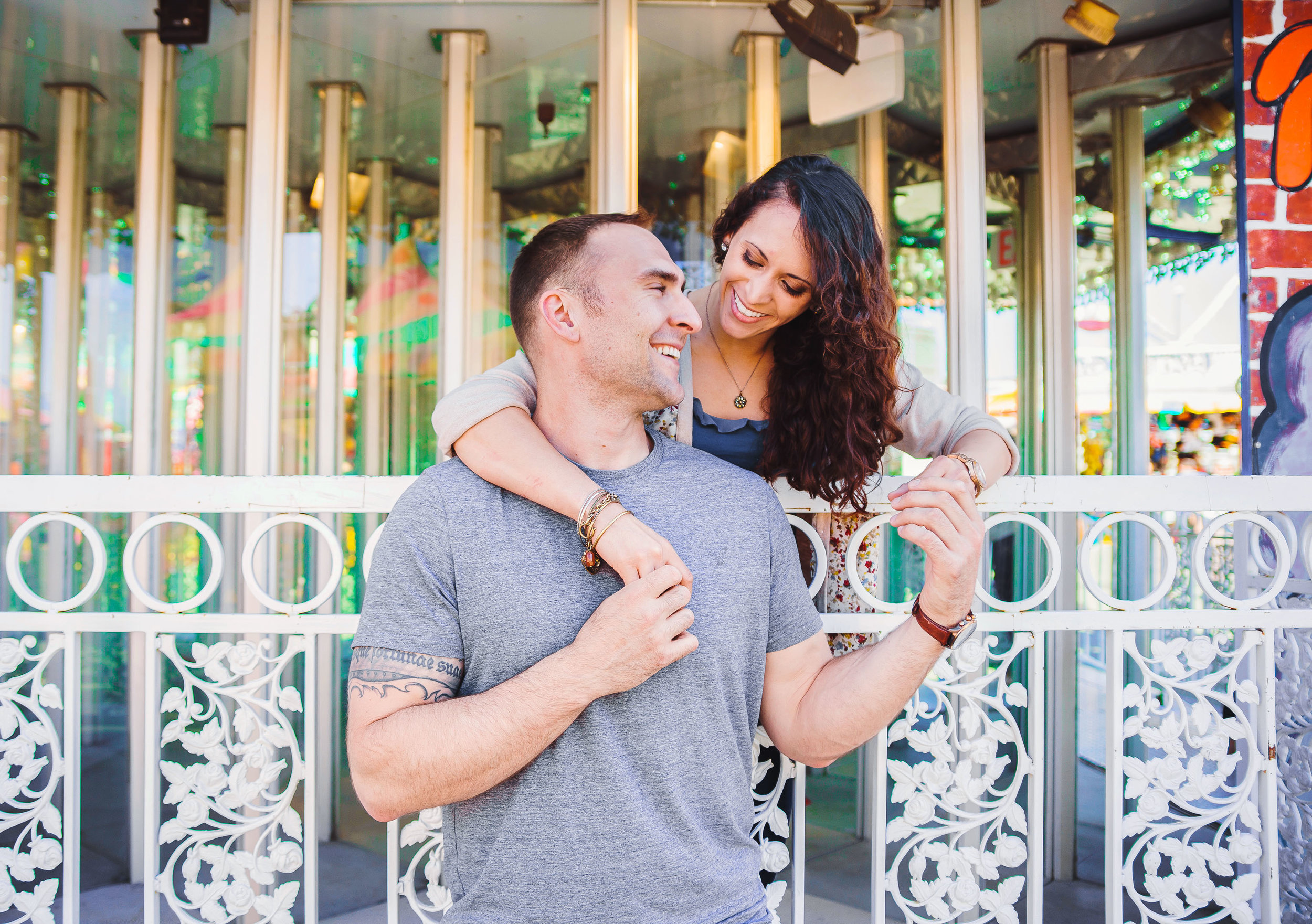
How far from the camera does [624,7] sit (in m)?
2.79

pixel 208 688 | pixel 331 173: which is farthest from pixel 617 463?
pixel 331 173

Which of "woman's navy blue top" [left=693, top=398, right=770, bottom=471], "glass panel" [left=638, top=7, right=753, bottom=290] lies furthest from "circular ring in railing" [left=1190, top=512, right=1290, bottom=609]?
"glass panel" [left=638, top=7, right=753, bottom=290]

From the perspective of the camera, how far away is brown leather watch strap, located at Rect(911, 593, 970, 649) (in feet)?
3.92

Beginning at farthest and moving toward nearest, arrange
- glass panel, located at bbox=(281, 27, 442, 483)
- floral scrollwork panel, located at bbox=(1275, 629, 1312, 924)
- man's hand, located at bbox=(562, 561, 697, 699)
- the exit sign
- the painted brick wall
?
glass panel, located at bbox=(281, 27, 442, 483) < the exit sign < the painted brick wall < floral scrollwork panel, located at bbox=(1275, 629, 1312, 924) < man's hand, located at bbox=(562, 561, 697, 699)

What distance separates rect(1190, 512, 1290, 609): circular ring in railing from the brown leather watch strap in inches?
23.9

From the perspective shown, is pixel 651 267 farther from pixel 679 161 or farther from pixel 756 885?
pixel 679 161

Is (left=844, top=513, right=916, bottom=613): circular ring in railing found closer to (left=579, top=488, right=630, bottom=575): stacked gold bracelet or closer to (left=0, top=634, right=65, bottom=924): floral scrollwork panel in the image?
(left=579, top=488, right=630, bottom=575): stacked gold bracelet

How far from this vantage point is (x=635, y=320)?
1313mm

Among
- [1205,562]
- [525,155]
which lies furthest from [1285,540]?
[525,155]

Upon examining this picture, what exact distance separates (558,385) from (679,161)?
296cm

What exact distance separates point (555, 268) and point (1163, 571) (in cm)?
123

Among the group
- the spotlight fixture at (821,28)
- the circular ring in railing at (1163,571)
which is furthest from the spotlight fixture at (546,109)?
the circular ring in railing at (1163,571)

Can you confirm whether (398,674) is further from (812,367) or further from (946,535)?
(812,367)

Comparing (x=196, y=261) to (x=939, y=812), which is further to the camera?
(x=196, y=261)
